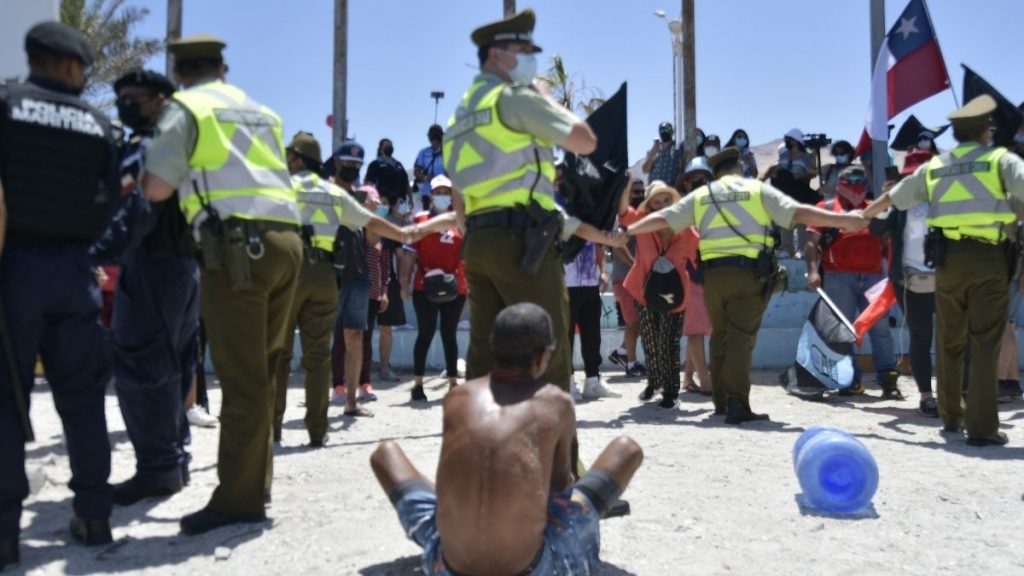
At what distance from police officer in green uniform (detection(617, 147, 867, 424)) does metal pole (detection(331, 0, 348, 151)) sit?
12448mm

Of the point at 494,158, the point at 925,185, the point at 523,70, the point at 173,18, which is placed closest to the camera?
the point at 494,158

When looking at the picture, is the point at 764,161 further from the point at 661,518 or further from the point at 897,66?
the point at 661,518

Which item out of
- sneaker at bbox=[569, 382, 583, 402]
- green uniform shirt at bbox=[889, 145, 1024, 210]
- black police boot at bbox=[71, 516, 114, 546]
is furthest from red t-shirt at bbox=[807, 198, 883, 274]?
black police boot at bbox=[71, 516, 114, 546]

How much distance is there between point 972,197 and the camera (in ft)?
21.9

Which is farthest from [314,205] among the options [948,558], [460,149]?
[948,558]

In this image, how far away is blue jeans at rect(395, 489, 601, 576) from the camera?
351cm

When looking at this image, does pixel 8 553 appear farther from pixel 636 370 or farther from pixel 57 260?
pixel 636 370

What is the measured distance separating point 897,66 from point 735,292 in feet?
18.2

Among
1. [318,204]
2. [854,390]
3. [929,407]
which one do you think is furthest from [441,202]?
[929,407]

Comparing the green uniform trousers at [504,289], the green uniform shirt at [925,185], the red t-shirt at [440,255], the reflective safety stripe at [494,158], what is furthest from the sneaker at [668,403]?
the reflective safety stripe at [494,158]

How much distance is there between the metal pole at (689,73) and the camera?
21.0 metres

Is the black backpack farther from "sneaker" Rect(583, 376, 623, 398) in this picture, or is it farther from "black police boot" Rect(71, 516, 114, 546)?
"black police boot" Rect(71, 516, 114, 546)

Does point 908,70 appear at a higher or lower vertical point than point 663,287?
higher

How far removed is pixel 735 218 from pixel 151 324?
438 cm
